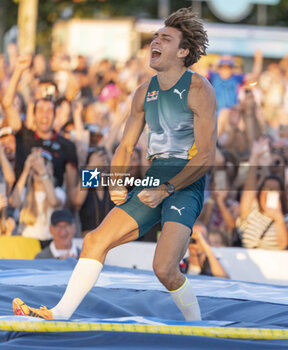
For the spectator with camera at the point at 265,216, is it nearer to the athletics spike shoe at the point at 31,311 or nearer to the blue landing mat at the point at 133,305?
the blue landing mat at the point at 133,305

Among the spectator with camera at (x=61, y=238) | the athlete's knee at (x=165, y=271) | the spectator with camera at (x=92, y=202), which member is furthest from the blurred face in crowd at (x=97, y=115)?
the athlete's knee at (x=165, y=271)

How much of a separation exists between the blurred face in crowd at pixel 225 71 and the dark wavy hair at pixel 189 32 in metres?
6.22

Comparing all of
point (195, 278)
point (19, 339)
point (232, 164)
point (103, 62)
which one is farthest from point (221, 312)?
point (103, 62)

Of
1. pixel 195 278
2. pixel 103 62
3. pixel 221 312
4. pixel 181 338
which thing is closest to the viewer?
pixel 181 338

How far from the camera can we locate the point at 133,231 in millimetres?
4379

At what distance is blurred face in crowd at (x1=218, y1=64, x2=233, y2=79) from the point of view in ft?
35.4

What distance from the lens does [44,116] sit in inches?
309

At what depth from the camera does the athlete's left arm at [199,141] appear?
14.2 ft

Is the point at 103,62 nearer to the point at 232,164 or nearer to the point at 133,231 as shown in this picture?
the point at 232,164

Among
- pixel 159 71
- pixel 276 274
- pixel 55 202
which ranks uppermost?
pixel 159 71

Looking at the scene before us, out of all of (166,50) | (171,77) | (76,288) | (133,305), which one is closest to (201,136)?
(171,77)

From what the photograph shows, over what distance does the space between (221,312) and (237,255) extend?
1963mm

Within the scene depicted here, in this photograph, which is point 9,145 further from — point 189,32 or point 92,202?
point 189,32

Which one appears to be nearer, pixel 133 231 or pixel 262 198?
pixel 133 231
